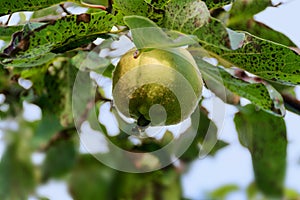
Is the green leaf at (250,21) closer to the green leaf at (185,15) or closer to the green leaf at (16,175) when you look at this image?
the green leaf at (185,15)

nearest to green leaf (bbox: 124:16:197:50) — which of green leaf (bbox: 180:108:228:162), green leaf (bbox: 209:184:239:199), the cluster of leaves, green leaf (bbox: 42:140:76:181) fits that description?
the cluster of leaves

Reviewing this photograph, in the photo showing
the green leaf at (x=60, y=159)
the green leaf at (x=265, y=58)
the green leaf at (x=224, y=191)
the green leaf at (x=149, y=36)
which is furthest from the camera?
the green leaf at (x=224, y=191)

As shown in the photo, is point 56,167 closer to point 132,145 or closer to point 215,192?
point 132,145

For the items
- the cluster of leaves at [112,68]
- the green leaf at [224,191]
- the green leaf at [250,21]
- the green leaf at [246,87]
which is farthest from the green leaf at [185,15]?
the green leaf at [224,191]

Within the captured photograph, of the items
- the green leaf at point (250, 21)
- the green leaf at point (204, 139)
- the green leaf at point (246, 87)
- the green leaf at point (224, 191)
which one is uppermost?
the green leaf at point (246, 87)

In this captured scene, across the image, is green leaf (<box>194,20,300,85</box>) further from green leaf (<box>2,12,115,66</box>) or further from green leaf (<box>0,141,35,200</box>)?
green leaf (<box>0,141,35,200</box>)
